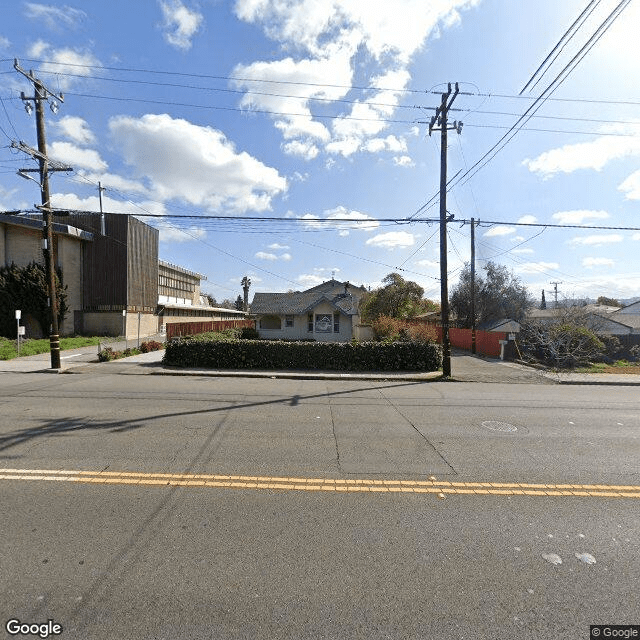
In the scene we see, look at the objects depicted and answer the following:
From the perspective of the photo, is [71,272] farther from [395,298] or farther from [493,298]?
[493,298]

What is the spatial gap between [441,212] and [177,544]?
43.9ft

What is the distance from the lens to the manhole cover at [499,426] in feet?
21.6

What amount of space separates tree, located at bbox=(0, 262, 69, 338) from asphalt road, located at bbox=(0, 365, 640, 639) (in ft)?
75.0

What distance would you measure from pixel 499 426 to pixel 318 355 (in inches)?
350

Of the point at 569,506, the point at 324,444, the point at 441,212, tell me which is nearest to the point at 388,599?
the point at 569,506

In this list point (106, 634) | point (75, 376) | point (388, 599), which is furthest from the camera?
point (75, 376)

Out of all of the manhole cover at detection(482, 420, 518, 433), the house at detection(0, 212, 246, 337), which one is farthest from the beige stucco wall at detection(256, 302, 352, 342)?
the manhole cover at detection(482, 420, 518, 433)

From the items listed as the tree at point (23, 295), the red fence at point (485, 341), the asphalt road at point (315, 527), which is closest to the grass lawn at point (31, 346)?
the tree at point (23, 295)

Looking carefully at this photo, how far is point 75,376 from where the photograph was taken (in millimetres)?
12773

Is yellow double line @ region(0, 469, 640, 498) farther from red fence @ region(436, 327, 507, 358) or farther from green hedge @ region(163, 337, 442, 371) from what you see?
red fence @ region(436, 327, 507, 358)

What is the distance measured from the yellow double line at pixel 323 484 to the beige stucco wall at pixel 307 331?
23.7 m

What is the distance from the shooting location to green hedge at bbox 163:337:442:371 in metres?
14.8

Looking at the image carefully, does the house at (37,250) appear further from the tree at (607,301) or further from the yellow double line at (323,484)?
the tree at (607,301)

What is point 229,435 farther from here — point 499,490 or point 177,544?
point 499,490
